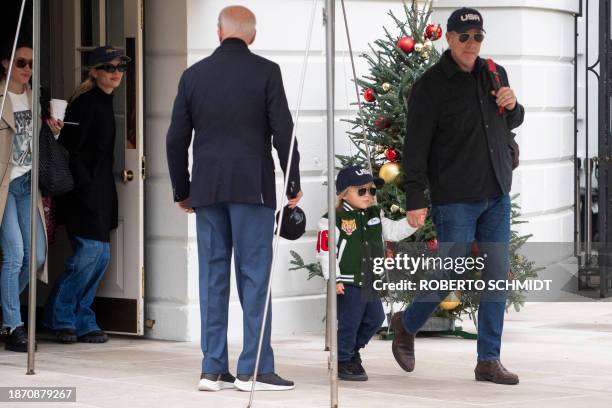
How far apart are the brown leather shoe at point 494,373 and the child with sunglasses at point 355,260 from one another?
0.66 m

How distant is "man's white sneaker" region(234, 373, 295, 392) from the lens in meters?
8.01

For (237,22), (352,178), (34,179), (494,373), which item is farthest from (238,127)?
(494,373)

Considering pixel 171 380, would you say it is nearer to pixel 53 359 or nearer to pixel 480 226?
pixel 53 359

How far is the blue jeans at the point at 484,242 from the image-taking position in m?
8.20

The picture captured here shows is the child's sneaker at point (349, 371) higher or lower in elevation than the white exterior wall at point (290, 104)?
lower

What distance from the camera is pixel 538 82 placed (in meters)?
13.3

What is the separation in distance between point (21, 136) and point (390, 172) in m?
2.51

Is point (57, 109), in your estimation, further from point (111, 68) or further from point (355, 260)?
point (355, 260)

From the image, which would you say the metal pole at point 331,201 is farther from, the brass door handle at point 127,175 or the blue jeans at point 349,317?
the brass door handle at point 127,175

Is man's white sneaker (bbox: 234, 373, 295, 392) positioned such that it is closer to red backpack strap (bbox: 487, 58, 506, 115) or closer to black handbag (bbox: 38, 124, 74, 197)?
red backpack strap (bbox: 487, 58, 506, 115)

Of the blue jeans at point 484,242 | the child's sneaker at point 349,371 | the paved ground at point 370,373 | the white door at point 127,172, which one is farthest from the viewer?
the white door at point 127,172

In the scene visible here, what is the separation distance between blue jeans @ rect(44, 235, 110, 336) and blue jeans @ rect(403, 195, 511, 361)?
2887mm

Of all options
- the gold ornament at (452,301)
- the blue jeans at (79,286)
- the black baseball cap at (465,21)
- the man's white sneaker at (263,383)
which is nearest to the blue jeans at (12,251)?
the blue jeans at (79,286)

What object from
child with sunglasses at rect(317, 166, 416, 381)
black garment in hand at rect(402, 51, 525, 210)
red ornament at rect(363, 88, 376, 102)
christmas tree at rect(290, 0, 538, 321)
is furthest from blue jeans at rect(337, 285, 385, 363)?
red ornament at rect(363, 88, 376, 102)
